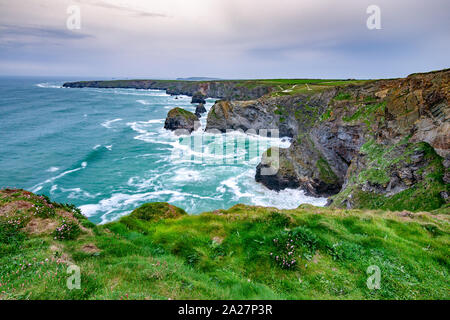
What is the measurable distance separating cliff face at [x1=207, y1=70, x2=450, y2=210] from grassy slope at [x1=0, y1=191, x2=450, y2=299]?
11.0 metres

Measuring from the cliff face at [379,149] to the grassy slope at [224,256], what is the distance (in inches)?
434

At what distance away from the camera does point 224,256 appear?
332 inches

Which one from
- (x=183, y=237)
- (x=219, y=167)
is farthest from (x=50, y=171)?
(x=183, y=237)

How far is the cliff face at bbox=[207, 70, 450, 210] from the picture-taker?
2050 centimetres

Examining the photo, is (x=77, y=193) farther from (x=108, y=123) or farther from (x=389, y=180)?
(x=108, y=123)

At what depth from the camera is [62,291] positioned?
17.7 ft

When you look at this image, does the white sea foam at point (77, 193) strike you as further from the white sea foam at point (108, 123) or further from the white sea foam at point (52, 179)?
the white sea foam at point (108, 123)

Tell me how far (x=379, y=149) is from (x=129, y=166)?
138 ft

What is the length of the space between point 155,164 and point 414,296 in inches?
1806

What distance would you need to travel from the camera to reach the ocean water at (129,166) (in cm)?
3316

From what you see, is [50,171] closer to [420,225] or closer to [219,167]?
[219,167]

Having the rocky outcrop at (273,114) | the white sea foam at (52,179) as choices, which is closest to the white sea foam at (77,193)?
the white sea foam at (52,179)

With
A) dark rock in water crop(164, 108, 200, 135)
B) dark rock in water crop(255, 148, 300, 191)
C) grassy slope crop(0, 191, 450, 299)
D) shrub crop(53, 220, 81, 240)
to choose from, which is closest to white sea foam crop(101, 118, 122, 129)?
dark rock in water crop(164, 108, 200, 135)

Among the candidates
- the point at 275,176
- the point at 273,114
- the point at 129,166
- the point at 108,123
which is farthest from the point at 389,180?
the point at 108,123
